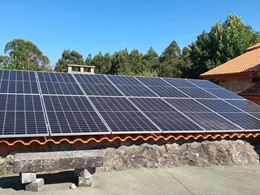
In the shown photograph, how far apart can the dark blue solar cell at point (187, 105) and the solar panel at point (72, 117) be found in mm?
2926

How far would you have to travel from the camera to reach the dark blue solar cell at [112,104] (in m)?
8.36

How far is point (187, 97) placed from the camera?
10.4 metres

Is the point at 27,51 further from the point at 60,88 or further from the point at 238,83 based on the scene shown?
the point at 60,88

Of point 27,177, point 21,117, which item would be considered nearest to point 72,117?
point 21,117

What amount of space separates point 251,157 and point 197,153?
176 cm

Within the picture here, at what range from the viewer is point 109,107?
8.42 meters

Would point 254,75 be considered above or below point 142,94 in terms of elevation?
above

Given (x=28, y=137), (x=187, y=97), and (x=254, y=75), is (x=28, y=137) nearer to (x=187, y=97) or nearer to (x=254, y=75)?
(x=187, y=97)

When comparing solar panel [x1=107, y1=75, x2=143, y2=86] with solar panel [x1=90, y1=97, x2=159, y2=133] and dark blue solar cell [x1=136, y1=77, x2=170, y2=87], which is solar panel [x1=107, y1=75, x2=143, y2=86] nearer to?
dark blue solar cell [x1=136, y1=77, x2=170, y2=87]

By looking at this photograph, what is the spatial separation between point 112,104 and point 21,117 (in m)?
2.80

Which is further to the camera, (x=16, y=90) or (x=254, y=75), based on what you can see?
(x=254, y=75)

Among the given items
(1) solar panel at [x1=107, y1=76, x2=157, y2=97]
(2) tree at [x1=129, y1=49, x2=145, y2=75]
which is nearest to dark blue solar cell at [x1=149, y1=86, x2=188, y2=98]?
(1) solar panel at [x1=107, y1=76, x2=157, y2=97]

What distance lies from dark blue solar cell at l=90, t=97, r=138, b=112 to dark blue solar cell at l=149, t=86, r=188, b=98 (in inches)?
69.0

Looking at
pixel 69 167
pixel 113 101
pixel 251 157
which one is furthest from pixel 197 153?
pixel 69 167
